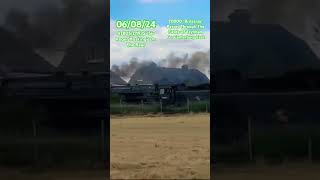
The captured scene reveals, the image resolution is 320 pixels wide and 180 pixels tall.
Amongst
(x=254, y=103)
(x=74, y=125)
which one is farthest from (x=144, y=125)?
(x=254, y=103)

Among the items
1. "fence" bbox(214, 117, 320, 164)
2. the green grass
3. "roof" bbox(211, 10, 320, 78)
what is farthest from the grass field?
"roof" bbox(211, 10, 320, 78)

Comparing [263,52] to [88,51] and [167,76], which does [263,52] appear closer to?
[167,76]

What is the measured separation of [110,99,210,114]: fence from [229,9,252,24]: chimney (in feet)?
2.54

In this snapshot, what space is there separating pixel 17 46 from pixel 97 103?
0.88m

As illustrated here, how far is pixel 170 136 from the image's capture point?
17.3 ft

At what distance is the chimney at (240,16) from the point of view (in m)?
5.33

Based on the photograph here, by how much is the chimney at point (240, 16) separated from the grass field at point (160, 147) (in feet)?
2.95

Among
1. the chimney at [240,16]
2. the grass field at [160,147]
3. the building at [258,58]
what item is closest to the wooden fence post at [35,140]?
the grass field at [160,147]

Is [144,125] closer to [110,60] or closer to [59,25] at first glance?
[110,60]

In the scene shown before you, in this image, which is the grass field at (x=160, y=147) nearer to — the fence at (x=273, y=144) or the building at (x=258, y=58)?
the fence at (x=273, y=144)

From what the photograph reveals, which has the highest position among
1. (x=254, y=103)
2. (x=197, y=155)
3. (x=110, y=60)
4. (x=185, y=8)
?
(x=185, y=8)

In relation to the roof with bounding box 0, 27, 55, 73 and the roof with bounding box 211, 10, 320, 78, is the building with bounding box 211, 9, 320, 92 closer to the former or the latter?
the roof with bounding box 211, 10, 320, 78

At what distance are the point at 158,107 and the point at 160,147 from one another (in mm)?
357

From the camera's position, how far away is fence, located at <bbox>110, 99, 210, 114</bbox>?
5250 millimetres
